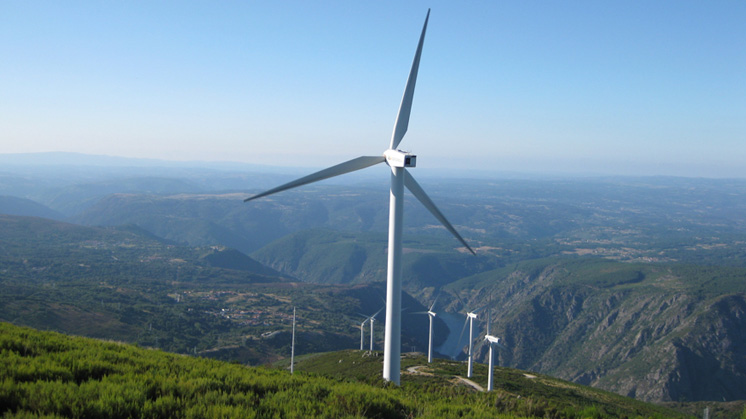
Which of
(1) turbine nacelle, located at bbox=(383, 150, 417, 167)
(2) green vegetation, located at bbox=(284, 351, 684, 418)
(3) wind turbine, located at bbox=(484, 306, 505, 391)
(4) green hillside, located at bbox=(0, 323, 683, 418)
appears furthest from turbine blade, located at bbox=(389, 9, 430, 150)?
(3) wind turbine, located at bbox=(484, 306, 505, 391)

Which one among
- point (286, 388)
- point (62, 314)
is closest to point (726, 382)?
point (286, 388)

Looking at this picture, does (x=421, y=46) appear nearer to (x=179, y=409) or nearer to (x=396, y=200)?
(x=396, y=200)

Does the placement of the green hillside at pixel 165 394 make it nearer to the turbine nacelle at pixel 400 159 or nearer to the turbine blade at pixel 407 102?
the turbine nacelle at pixel 400 159

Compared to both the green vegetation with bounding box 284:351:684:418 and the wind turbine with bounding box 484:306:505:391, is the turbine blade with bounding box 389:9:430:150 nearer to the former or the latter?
the green vegetation with bounding box 284:351:684:418

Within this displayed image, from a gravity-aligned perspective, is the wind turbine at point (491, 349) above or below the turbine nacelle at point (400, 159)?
below

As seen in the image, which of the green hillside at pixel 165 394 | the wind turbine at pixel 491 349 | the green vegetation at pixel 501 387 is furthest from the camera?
the wind turbine at pixel 491 349

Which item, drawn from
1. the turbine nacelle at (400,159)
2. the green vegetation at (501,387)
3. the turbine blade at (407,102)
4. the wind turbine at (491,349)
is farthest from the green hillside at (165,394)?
the wind turbine at (491,349)
